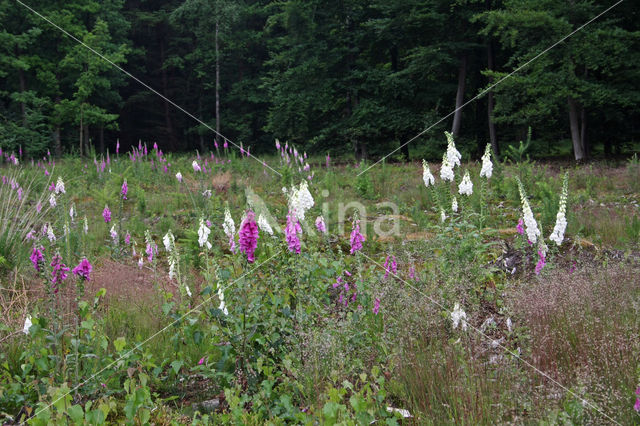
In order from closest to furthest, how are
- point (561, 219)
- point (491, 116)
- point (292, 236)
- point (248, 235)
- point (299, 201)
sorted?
point (248, 235)
point (292, 236)
point (299, 201)
point (561, 219)
point (491, 116)

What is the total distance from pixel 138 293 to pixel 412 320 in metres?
2.71

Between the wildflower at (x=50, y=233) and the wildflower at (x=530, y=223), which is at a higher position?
the wildflower at (x=530, y=223)

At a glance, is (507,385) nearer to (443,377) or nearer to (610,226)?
(443,377)

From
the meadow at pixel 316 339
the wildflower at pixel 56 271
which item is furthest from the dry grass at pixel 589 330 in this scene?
the wildflower at pixel 56 271

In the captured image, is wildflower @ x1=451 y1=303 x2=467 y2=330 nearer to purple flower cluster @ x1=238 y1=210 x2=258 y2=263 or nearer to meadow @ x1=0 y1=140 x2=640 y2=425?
meadow @ x1=0 y1=140 x2=640 y2=425

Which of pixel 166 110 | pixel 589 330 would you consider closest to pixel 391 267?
pixel 589 330

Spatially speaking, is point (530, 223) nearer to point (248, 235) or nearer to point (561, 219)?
point (561, 219)

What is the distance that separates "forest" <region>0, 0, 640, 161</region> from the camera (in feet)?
45.0

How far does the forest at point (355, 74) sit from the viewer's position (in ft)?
45.0

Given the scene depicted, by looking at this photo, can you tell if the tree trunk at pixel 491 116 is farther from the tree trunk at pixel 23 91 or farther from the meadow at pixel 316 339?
the tree trunk at pixel 23 91

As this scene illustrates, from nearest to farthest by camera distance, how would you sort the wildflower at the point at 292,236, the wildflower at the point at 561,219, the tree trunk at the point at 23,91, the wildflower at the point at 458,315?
the wildflower at the point at 458,315
the wildflower at the point at 292,236
the wildflower at the point at 561,219
the tree trunk at the point at 23,91

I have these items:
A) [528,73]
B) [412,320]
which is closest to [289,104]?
[528,73]

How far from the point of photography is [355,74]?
17625 mm

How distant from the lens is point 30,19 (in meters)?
23.1
